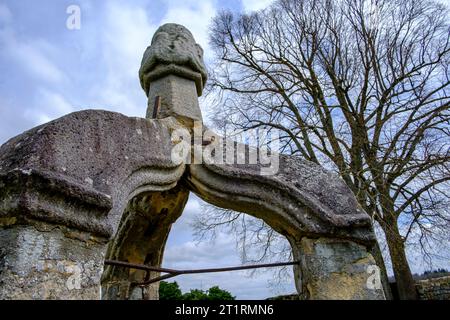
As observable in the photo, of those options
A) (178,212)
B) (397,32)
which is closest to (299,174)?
(178,212)

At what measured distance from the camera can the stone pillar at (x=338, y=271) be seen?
7.66 feet

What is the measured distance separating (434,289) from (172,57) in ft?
20.2

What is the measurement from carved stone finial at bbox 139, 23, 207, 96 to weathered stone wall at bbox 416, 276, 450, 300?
18.5 feet

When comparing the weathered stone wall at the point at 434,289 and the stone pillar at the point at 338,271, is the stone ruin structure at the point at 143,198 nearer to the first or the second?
the stone pillar at the point at 338,271

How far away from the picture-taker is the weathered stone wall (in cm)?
623

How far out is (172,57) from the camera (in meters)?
3.12

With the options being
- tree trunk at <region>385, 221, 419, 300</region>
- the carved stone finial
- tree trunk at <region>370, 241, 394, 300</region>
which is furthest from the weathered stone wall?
the carved stone finial

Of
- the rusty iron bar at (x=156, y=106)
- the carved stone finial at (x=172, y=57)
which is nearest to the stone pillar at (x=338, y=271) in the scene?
the rusty iron bar at (x=156, y=106)

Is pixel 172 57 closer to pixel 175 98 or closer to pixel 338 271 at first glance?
pixel 175 98

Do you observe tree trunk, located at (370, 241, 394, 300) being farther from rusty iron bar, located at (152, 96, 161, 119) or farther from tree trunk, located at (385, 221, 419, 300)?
rusty iron bar, located at (152, 96, 161, 119)

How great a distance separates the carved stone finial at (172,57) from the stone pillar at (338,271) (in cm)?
173

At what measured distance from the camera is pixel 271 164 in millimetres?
2699

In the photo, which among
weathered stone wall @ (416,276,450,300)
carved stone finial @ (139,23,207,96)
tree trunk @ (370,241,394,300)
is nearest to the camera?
carved stone finial @ (139,23,207,96)
